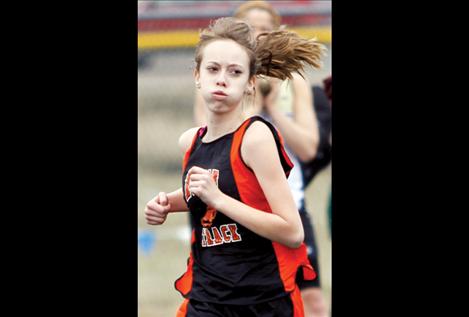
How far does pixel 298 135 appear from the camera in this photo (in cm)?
401

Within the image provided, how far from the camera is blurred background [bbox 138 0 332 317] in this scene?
518 cm

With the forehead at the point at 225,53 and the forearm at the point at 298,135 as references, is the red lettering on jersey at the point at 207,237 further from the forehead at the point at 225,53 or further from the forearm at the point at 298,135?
the forearm at the point at 298,135

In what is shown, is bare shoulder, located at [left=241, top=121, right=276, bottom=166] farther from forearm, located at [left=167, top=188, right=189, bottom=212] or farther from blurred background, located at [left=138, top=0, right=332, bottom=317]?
blurred background, located at [left=138, top=0, right=332, bottom=317]

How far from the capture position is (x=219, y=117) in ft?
8.87

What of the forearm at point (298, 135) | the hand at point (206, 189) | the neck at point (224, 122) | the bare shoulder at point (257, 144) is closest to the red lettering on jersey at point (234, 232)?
the hand at point (206, 189)

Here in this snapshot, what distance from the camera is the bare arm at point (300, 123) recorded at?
3.95 m

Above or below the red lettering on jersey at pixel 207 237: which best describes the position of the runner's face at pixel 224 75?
above

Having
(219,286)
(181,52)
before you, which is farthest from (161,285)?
(219,286)

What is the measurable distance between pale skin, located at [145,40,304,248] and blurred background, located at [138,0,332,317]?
224cm

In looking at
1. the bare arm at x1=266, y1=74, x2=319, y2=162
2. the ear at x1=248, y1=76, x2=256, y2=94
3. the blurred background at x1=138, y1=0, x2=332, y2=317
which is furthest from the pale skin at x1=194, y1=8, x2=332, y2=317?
the ear at x1=248, y1=76, x2=256, y2=94

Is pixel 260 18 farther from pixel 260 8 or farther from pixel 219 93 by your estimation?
pixel 219 93

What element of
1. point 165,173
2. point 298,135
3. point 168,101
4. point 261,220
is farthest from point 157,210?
point 168,101

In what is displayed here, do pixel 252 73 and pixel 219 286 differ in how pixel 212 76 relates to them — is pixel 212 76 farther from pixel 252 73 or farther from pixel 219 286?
pixel 219 286

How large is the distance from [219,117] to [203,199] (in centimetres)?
33
